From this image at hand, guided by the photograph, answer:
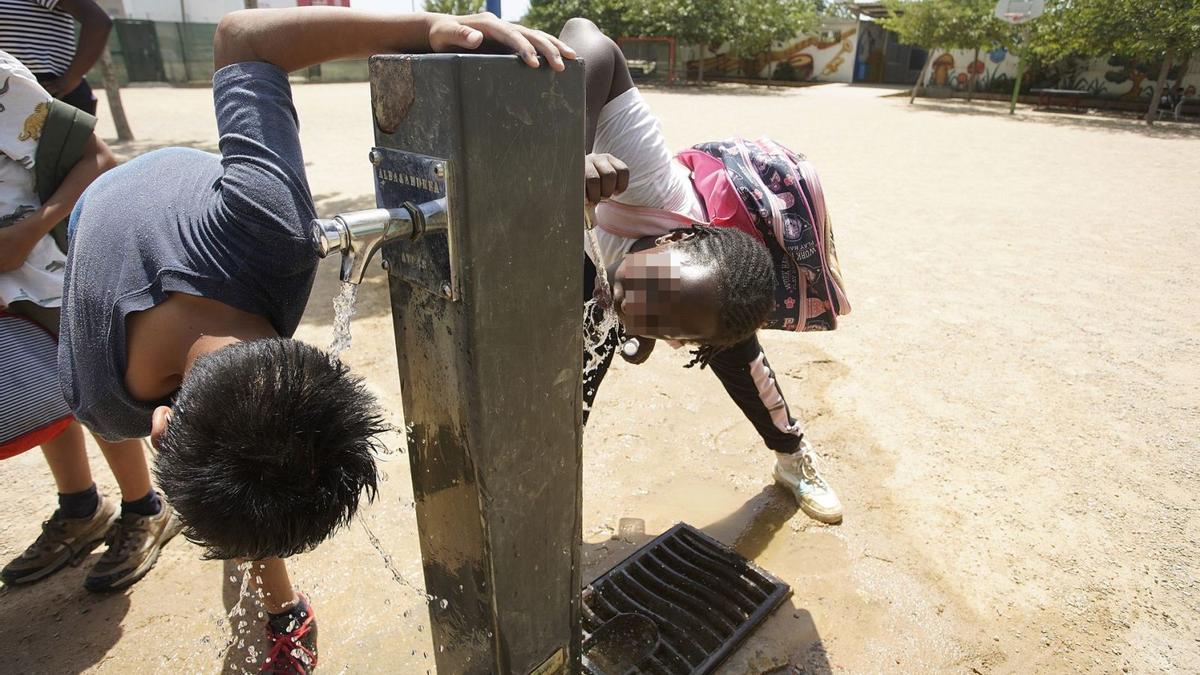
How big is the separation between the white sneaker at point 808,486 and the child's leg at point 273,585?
4.72 ft

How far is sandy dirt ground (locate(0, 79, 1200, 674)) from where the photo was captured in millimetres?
1699

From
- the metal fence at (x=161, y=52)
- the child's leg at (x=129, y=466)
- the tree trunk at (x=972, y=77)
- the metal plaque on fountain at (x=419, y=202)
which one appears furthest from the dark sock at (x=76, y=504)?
the tree trunk at (x=972, y=77)

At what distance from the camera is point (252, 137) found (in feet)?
3.70

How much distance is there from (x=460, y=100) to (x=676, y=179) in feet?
3.14

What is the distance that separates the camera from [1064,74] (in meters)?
18.6

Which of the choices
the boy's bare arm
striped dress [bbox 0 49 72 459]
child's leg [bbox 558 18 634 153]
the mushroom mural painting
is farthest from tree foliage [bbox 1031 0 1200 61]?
striped dress [bbox 0 49 72 459]

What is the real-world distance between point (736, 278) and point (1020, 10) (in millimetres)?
16818

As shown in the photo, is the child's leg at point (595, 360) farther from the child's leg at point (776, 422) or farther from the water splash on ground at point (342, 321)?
the water splash on ground at point (342, 321)

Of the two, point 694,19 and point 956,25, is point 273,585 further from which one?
point 694,19

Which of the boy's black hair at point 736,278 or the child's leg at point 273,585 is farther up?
the boy's black hair at point 736,278

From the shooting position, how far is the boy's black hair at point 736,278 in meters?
1.40

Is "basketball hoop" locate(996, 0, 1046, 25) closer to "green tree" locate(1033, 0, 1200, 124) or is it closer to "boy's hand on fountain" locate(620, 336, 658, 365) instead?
"green tree" locate(1033, 0, 1200, 124)

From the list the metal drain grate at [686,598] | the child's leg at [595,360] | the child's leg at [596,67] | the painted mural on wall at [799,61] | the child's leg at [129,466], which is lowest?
the metal drain grate at [686,598]

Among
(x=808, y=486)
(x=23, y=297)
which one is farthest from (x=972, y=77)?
(x=23, y=297)
